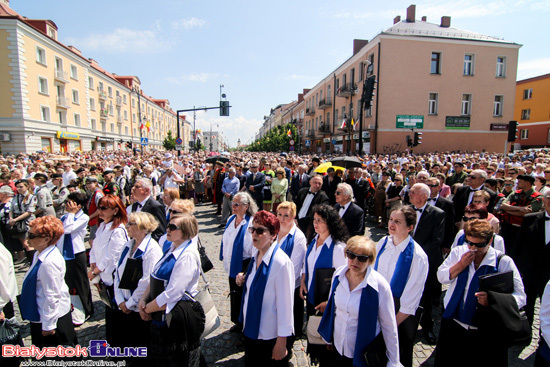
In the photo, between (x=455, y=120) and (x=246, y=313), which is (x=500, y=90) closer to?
(x=455, y=120)

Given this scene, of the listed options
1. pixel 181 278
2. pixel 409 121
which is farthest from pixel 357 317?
pixel 409 121

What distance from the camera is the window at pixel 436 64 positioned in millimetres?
27797

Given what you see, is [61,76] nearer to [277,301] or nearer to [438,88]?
[277,301]

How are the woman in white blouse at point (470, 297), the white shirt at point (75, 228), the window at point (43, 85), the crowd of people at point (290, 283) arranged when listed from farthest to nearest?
1. the window at point (43, 85)
2. the white shirt at point (75, 228)
3. the woman in white blouse at point (470, 297)
4. the crowd of people at point (290, 283)

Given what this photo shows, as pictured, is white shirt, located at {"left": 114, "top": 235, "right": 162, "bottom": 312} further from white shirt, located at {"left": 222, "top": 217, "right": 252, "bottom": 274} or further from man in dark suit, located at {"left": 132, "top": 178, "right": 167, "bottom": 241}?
man in dark suit, located at {"left": 132, "top": 178, "right": 167, "bottom": 241}

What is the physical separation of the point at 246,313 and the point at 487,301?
2.13 m

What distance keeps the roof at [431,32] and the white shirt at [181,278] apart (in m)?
29.9

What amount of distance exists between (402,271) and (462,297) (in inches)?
25.5

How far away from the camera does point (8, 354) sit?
2.72 m

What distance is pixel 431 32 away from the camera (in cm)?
2788

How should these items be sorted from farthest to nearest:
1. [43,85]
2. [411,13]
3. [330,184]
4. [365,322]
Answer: [411,13] → [43,85] → [330,184] → [365,322]

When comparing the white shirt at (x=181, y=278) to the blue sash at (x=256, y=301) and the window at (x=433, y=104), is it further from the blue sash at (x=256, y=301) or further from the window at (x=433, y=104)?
the window at (x=433, y=104)

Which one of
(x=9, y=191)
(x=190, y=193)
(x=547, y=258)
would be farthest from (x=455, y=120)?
(x=9, y=191)

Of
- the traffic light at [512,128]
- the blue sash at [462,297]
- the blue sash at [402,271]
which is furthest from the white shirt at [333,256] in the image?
the traffic light at [512,128]
